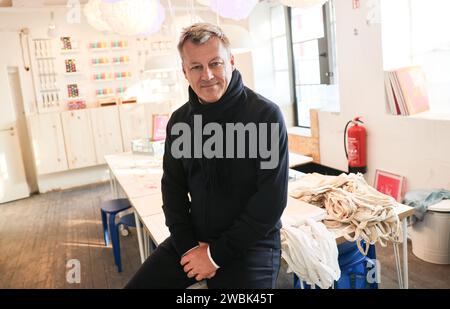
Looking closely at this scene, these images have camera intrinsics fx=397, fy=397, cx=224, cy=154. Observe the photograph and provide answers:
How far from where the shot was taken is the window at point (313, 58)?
15.5 ft

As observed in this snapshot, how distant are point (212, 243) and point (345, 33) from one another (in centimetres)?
299

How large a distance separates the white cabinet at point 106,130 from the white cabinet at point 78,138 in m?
0.07

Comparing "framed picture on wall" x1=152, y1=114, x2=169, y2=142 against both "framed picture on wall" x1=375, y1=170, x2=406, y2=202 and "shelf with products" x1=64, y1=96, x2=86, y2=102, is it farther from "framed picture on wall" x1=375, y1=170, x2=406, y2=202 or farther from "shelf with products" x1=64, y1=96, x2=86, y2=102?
Result: "shelf with products" x1=64, y1=96, x2=86, y2=102

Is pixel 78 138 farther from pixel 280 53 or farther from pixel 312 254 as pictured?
pixel 312 254

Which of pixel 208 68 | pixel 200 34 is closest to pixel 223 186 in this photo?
pixel 208 68

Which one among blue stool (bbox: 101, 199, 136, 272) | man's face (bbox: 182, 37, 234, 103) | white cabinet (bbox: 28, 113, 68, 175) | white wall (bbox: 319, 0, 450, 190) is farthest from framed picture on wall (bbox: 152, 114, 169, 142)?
man's face (bbox: 182, 37, 234, 103)

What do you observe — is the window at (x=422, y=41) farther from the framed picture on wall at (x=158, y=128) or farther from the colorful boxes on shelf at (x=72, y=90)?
the colorful boxes on shelf at (x=72, y=90)

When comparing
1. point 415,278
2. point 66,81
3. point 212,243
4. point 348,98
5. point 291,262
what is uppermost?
point 66,81

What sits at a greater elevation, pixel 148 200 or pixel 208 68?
pixel 208 68

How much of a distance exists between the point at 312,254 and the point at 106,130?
4979 millimetres

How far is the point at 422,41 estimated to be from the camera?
343cm

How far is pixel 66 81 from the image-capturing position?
19.7ft

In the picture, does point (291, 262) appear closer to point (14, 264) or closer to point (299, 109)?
point (14, 264)
